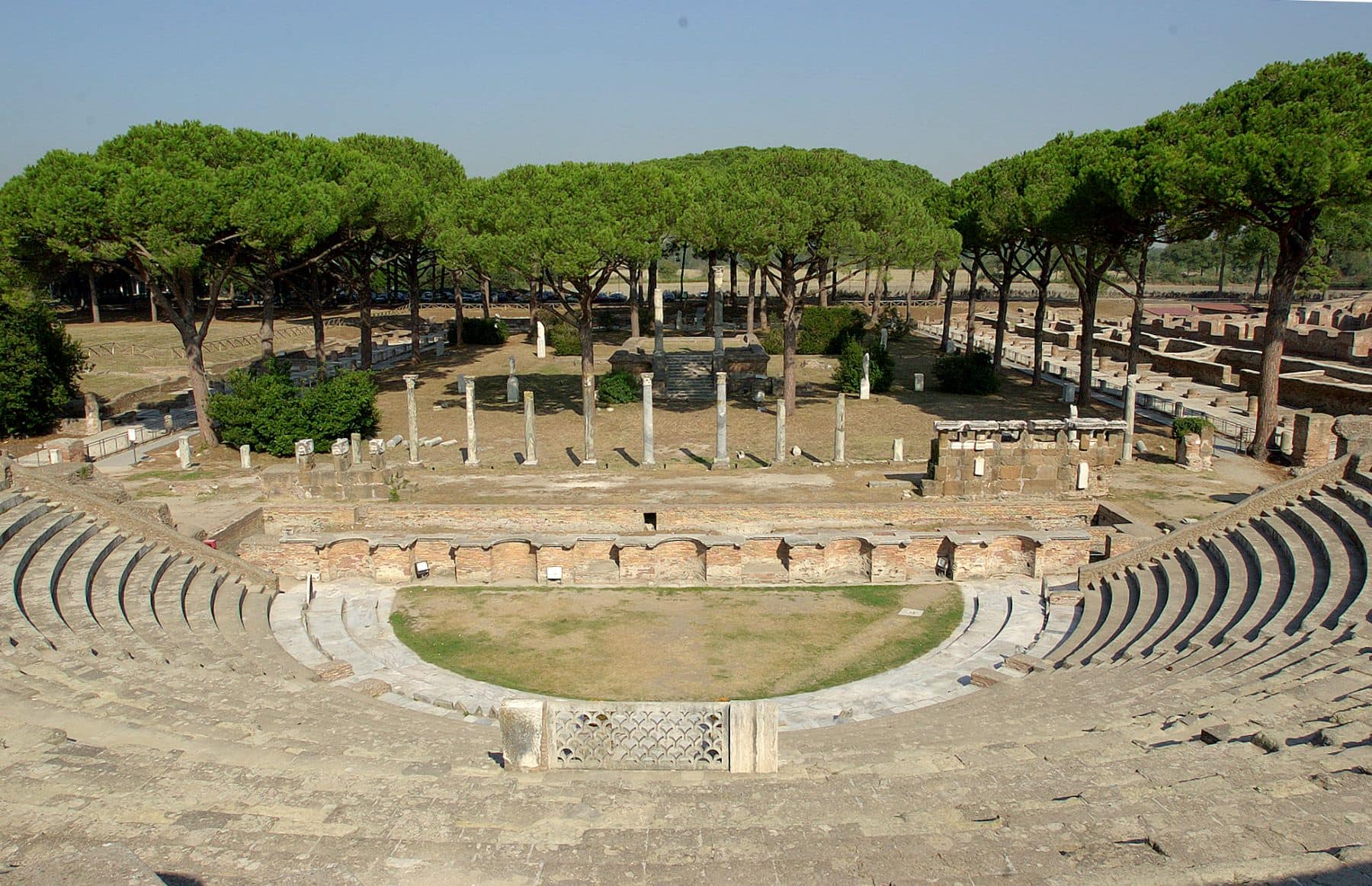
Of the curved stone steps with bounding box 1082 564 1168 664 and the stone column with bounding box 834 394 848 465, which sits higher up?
the stone column with bounding box 834 394 848 465

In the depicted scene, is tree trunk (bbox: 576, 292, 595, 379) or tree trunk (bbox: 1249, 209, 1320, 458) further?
tree trunk (bbox: 576, 292, 595, 379)

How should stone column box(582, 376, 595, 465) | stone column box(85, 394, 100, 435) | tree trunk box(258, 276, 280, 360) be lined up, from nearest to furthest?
stone column box(582, 376, 595, 465) < stone column box(85, 394, 100, 435) < tree trunk box(258, 276, 280, 360)

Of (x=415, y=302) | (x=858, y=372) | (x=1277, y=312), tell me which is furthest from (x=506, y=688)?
(x=415, y=302)

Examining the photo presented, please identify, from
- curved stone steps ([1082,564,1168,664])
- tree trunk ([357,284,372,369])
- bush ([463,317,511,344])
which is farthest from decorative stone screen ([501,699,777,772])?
bush ([463,317,511,344])

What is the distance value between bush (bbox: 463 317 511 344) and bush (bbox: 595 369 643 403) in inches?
659

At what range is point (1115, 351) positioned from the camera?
46.0 m

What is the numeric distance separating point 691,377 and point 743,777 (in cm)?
3010

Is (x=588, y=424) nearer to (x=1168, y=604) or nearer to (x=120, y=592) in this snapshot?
(x=120, y=592)

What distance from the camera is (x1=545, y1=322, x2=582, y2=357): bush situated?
47.6 metres

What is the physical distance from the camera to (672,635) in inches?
634

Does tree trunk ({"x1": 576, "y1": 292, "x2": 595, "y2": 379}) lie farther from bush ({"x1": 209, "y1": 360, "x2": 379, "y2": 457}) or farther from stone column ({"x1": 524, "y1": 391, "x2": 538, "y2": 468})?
bush ({"x1": 209, "y1": 360, "x2": 379, "y2": 457})

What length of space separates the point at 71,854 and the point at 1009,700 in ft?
32.4

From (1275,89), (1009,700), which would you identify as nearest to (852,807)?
(1009,700)

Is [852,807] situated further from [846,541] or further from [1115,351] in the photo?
[1115,351]
